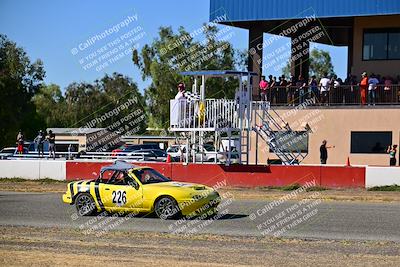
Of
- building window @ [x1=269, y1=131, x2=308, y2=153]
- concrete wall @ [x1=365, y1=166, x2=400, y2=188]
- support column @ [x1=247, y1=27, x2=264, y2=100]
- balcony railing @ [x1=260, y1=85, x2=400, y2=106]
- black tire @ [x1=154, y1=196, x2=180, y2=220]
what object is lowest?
black tire @ [x1=154, y1=196, x2=180, y2=220]

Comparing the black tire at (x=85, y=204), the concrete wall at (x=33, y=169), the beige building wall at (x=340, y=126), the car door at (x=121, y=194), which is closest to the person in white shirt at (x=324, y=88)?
the beige building wall at (x=340, y=126)

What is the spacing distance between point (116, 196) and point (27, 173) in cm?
1571

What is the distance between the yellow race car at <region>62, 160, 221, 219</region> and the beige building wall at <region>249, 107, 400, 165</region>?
52.6 ft

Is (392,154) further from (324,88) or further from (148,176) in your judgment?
(148,176)

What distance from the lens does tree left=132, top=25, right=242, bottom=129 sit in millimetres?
65000

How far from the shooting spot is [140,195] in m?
20.7

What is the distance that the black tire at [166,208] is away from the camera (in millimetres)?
20312

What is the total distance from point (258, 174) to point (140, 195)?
10550 mm

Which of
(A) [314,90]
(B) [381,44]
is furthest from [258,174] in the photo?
(B) [381,44]

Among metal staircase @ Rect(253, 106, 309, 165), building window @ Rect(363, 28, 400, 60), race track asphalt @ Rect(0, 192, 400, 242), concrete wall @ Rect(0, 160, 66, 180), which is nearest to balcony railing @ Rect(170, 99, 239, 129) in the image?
metal staircase @ Rect(253, 106, 309, 165)

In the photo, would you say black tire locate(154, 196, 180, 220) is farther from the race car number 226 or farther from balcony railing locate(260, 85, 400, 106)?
balcony railing locate(260, 85, 400, 106)

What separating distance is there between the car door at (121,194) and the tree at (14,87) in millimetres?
44994

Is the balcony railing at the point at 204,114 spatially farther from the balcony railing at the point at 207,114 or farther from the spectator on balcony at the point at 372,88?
the spectator on balcony at the point at 372,88

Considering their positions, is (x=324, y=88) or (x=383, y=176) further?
(x=324, y=88)
